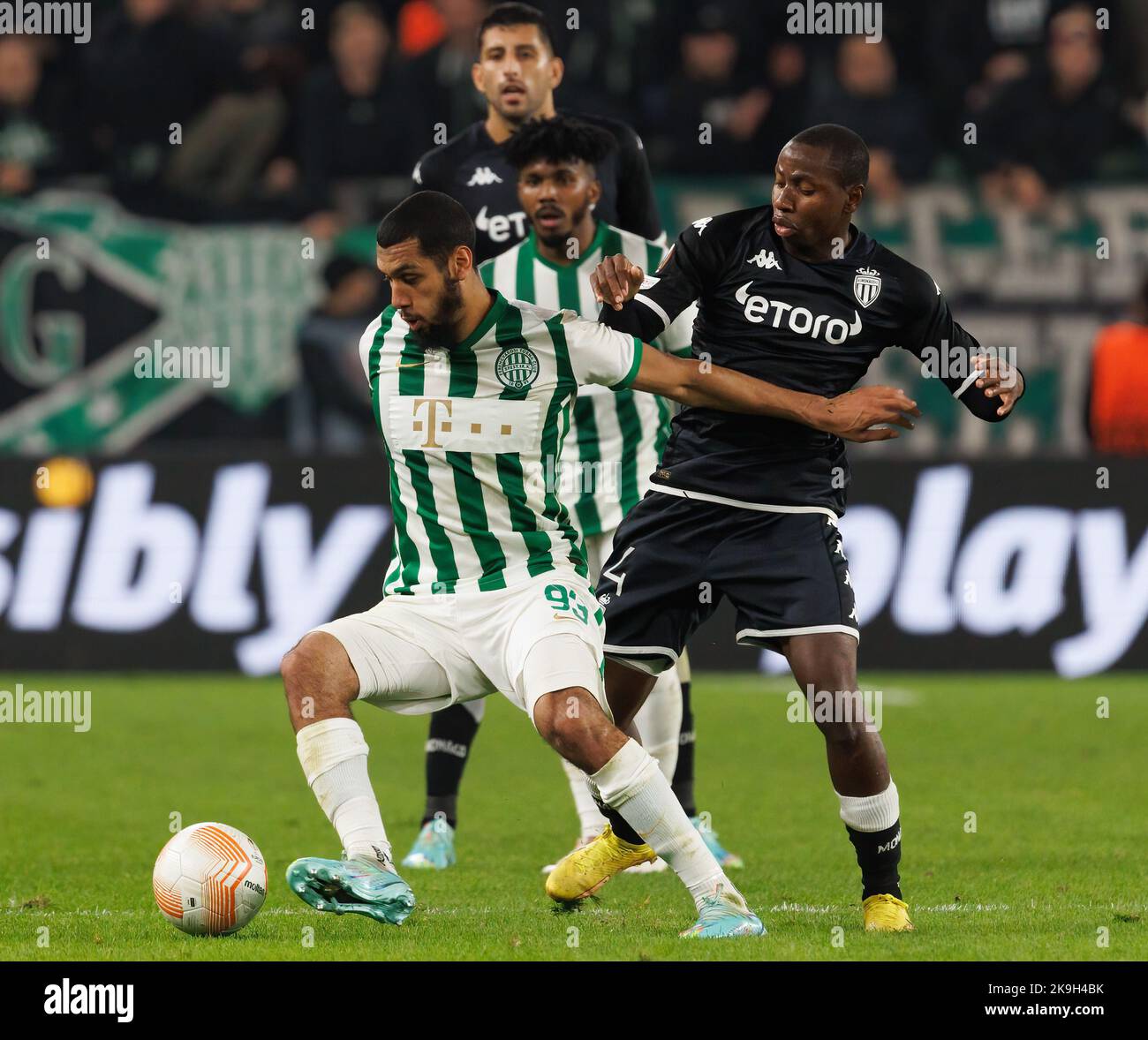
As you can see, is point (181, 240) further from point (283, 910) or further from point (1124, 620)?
point (283, 910)

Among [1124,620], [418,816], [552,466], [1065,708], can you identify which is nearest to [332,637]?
[552,466]

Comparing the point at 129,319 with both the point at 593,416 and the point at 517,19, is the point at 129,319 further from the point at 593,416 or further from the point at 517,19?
the point at 593,416

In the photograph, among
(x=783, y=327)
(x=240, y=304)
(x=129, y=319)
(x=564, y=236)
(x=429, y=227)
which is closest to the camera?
(x=429, y=227)

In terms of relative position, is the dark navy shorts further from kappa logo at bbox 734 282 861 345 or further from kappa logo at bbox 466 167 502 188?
kappa logo at bbox 466 167 502 188

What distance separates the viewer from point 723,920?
5.33 m

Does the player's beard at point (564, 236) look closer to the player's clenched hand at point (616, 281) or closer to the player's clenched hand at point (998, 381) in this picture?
the player's clenched hand at point (616, 281)

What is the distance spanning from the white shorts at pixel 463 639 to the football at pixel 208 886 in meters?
0.57

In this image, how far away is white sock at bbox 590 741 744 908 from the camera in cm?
541

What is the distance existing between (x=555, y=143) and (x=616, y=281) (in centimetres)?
136

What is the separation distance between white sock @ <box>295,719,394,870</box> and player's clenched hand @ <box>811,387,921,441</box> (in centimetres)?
158

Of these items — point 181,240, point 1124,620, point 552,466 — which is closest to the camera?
point 552,466

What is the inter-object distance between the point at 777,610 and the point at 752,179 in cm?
960

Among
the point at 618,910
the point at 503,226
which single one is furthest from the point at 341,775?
the point at 503,226

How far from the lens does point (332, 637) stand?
566cm
